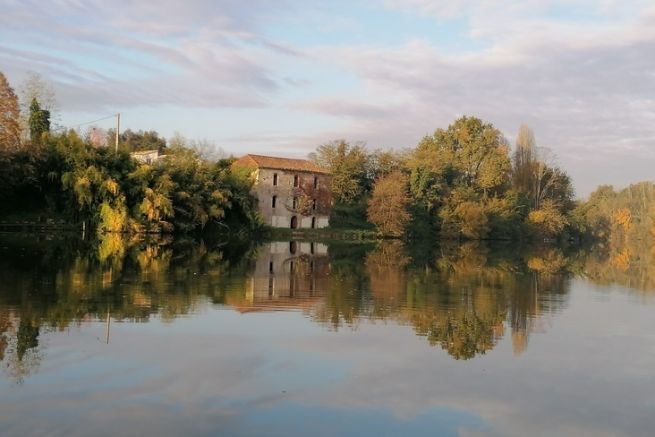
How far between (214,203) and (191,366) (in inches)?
1698

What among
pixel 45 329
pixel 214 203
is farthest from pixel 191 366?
pixel 214 203

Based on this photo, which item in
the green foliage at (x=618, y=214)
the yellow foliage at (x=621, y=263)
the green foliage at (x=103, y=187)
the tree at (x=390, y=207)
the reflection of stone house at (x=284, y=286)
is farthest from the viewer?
the green foliage at (x=618, y=214)

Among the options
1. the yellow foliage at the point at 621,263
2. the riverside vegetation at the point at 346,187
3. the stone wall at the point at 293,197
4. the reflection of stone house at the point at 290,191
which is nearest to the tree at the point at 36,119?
the riverside vegetation at the point at 346,187

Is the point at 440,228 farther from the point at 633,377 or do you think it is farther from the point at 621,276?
the point at 633,377

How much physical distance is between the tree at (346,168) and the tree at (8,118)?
31302 mm

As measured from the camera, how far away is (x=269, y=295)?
15781mm

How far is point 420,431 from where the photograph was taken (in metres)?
6.14

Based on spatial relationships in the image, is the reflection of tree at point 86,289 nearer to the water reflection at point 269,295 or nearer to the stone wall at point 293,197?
the water reflection at point 269,295

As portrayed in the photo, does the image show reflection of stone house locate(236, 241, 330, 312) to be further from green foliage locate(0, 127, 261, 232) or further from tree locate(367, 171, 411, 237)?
tree locate(367, 171, 411, 237)

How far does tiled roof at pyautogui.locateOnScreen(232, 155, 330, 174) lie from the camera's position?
60.8 metres

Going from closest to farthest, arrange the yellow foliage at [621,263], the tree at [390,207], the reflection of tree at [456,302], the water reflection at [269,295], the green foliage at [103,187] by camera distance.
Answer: the water reflection at [269,295]
the reflection of tree at [456,302]
the yellow foliage at [621,263]
the green foliage at [103,187]
the tree at [390,207]

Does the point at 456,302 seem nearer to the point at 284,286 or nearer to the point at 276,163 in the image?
the point at 284,286

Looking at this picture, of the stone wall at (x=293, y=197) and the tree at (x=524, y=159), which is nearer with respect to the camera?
the stone wall at (x=293, y=197)

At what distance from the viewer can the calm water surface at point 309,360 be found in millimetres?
6309
